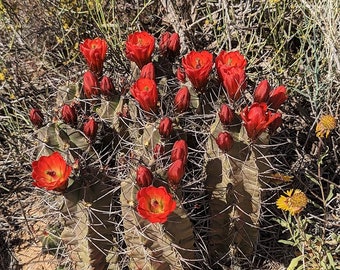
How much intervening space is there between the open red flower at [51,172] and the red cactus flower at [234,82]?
64 centimetres

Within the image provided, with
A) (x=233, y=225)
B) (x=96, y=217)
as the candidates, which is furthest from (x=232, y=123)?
(x=96, y=217)

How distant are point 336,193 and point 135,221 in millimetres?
1120

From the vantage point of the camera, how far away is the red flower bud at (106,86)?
194 centimetres

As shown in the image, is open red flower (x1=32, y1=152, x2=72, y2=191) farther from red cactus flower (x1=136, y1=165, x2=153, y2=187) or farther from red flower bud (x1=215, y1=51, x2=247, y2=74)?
red flower bud (x1=215, y1=51, x2=247, y2=74)

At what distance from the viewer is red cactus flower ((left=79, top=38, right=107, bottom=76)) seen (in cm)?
204

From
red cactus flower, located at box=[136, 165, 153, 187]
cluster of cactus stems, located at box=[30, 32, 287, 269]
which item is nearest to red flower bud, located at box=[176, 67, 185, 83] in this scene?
cluster of cactus stems, located at box=[30, 32, 287, 269]

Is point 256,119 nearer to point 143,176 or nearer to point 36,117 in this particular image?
point 143,176

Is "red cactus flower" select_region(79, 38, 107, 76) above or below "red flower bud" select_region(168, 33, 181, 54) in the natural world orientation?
above

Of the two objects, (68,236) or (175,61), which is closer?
(68,236)

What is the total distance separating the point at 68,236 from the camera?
193cm

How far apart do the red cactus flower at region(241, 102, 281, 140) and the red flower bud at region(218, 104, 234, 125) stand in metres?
0.05

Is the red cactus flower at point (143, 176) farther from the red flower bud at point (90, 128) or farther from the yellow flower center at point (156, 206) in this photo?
the red flower bud at point (90, 128)

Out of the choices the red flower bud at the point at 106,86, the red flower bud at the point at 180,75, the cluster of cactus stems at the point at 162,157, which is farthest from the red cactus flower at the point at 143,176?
→ the red flower bud at the point at 180,75

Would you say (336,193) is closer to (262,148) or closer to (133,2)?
(262,148)
